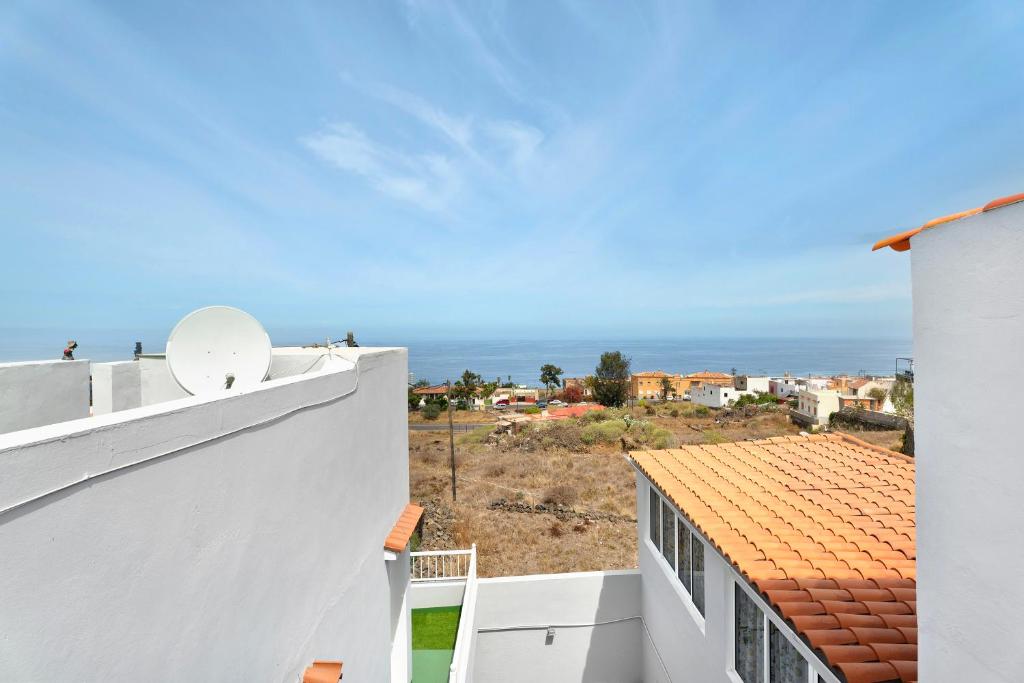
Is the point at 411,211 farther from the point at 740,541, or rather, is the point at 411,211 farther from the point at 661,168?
the point at 740,541

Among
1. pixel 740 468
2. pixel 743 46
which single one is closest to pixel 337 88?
pixel 743 46

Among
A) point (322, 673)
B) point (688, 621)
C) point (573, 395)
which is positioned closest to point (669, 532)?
point (688, 621)

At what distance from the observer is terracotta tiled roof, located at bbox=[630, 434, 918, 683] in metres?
3.27

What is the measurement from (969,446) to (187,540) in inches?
122

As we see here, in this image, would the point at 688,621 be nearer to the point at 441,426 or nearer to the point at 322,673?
the point at 322,673

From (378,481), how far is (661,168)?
24925 millimetres

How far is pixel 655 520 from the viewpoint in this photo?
26.1ft

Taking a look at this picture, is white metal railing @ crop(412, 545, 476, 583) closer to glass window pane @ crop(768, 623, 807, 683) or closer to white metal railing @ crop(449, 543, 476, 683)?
white metal railing @ crop(449, 543, 476, 683)

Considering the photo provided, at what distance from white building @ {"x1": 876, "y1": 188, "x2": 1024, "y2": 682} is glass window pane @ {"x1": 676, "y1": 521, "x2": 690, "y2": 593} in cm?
461

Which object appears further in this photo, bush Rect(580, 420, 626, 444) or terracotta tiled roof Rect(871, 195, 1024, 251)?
bush Rect(580, 420, 626, 444)

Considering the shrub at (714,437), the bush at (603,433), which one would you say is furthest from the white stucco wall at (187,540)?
the shrub at (714,437)

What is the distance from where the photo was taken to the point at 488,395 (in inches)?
2287

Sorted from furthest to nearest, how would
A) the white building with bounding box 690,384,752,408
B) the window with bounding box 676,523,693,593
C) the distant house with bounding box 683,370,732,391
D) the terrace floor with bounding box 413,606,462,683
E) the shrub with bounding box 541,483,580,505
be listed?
the distant house with bounding box 683,370,732,391
the white building with bounding box 690,384,752,408
the shrub with bounding box 541,483,580,505
the terrace floor with bounding box 413,606,462,683
the window with bounding box 676,523,693,593

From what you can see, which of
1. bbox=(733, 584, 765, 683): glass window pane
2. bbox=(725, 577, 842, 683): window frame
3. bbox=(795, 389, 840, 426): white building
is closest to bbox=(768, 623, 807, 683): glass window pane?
bbox=(725, 577, 842, 683): window frame
